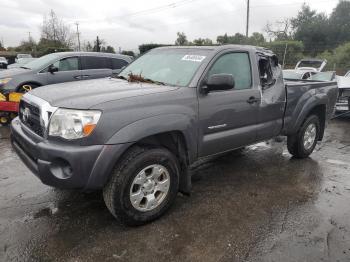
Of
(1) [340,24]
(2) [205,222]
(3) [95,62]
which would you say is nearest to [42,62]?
(3) [95,62]

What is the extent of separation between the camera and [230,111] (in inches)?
158

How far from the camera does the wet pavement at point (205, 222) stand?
2.98 m

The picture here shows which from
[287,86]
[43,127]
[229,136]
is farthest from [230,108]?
[43,127]

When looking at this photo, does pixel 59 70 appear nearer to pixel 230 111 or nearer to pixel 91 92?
pixel 91 92

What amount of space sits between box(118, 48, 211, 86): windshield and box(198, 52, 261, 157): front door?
0.23 meters

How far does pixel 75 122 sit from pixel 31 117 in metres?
0.79

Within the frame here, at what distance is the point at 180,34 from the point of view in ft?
151

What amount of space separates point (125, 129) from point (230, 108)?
148 cm

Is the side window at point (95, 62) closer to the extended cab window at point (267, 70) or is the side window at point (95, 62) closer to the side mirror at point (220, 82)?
the extended cab window at point (267, 70)

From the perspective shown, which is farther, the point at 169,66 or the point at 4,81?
the point at 4,81

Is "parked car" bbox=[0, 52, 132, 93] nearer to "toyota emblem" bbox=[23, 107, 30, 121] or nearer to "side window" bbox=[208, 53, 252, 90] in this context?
"side window" bbox=[208, 53, 252, 90]

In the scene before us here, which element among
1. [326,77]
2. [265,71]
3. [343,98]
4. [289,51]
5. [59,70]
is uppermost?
[289,51]

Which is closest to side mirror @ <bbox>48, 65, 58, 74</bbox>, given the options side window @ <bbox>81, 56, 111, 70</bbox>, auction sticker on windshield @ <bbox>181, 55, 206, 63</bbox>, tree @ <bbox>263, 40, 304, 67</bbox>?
side window @ <bbox>81, 56, 111, 70</bbox>

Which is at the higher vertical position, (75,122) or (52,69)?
(52,69)
